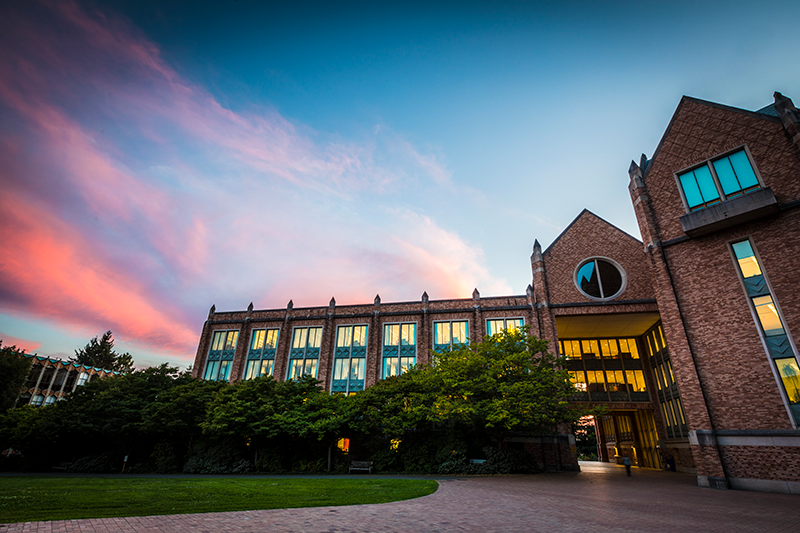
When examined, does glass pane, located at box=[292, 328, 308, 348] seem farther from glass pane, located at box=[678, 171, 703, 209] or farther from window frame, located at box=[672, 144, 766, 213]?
glass pane, located at box=[678, 171, 703, 209]

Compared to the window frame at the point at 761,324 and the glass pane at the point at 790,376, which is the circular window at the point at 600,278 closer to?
the window frame at the point at 761,324

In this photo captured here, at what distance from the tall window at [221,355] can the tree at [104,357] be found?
161 feet

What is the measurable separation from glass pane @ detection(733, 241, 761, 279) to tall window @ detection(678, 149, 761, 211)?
2.85 m

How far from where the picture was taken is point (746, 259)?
20.3 m

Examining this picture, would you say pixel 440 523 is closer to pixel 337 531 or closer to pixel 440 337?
pixel 337 531

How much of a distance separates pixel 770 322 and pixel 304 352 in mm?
35119

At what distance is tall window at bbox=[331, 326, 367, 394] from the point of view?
120ft

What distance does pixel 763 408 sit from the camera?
715 inches

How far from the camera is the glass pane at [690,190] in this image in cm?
2267

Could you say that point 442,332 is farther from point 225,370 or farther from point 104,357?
point 104,357

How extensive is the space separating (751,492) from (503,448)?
12220 millimetres

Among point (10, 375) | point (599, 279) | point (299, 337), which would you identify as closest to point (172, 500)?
point (299, 337)

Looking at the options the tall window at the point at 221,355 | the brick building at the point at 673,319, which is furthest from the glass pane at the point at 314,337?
the tall window at the point at 221,355

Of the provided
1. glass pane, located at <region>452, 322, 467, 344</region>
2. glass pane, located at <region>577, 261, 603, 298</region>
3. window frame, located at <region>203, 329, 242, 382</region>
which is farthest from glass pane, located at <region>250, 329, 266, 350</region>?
glass pane, located at <region>577, 261, 603, 298</region>
